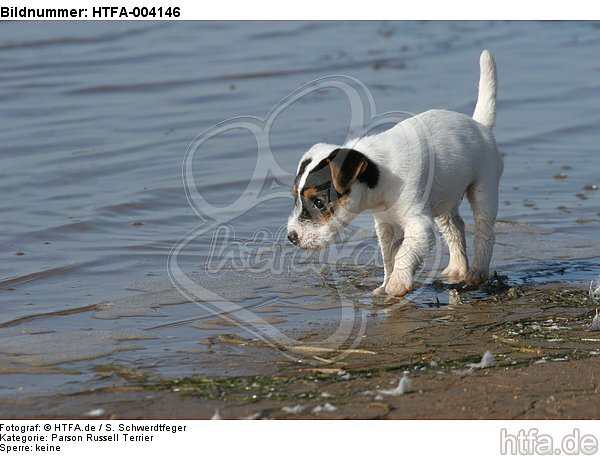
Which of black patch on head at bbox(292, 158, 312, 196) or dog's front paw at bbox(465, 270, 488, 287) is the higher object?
black patch on head at bbox(292, 158, 312, 196)

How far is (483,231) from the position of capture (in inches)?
322

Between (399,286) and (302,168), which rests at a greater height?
(302,168)

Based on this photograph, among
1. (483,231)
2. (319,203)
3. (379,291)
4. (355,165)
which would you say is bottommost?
(379,291)

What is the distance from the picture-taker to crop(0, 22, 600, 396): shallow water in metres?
7.17

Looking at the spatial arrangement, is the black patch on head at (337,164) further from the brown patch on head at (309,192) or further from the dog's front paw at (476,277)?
the dog's front paw at (476,277)

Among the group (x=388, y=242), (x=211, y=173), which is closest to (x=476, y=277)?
(x=388, y=242)

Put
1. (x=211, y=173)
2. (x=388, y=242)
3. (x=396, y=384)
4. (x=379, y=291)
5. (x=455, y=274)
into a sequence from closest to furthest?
(x=396, y=384)
(x=379, y=291)
(x=388, y=242)
(x=455, y=274)
(x=211, y=173)

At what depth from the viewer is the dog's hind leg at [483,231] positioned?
26.8 feet

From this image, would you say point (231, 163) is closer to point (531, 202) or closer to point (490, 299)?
point (531, 202)

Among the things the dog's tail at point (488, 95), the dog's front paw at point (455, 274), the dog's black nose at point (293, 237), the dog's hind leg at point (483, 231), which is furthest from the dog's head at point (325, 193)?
the dog's tail at point (488, 95)

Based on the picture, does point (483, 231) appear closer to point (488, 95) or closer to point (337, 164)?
point (488, 95)

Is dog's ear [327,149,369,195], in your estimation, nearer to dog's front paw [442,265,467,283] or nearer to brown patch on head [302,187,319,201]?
brown patch on head [302,187,319,201]

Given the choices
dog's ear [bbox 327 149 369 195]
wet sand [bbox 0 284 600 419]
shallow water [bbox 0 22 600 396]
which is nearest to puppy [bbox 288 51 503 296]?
dog's ear [bbox 327 149 369 195]

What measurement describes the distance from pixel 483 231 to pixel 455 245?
386 mm
